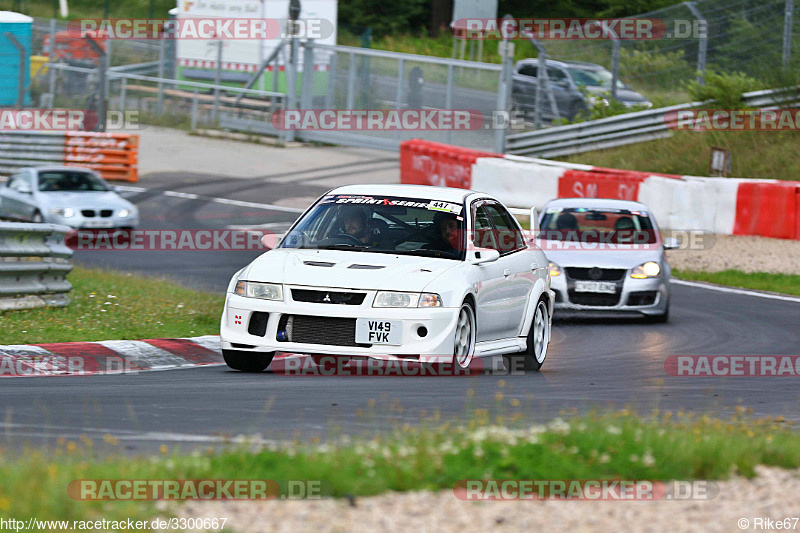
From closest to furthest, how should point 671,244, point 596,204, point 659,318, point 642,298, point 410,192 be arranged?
point 410,192
point 642,298
point 659,318
point 671,244
point 596,204

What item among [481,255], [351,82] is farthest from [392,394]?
[351,82]

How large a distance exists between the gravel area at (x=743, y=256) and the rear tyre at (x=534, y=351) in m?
9.34

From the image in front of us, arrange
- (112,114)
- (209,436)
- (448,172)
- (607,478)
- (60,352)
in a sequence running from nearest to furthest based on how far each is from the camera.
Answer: (607,478) < (209,436) < (60,352) < (448,172) < (112,114)

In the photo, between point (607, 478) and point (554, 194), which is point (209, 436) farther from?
point (554, 194)

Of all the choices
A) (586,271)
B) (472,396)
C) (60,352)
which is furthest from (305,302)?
(586,271)

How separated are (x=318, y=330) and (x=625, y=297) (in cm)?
632

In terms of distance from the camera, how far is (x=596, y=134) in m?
29.3

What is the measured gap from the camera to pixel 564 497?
17.8 ft

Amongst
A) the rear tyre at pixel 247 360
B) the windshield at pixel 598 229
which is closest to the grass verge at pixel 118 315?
the rear tyre at pixel 247 360

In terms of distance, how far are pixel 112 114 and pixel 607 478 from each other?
114ft

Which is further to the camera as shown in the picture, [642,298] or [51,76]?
[51,76]

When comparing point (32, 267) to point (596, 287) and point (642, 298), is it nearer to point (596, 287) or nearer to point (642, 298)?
point (596, 287)

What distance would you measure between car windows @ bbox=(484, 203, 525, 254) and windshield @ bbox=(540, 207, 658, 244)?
4.12m

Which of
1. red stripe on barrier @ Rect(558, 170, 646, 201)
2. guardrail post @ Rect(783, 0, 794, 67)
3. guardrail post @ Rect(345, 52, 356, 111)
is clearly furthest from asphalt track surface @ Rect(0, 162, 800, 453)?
guardrail post @ Rect(345, 52, 356, 111)
